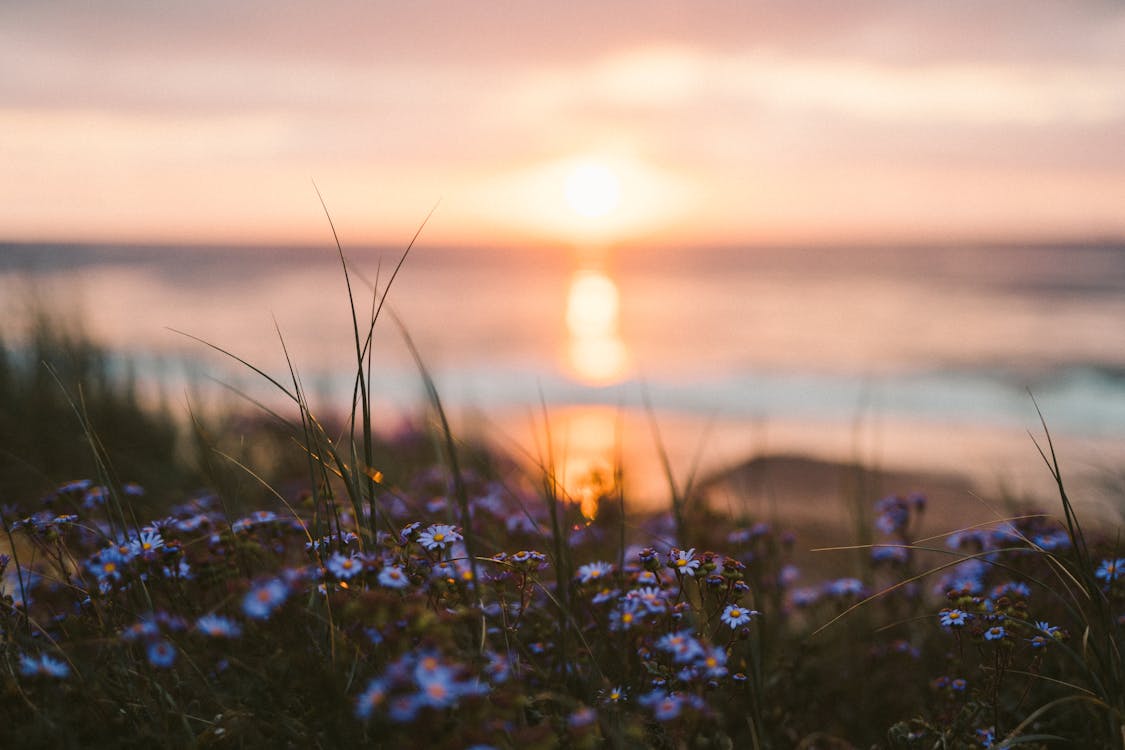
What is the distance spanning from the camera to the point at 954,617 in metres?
2.01

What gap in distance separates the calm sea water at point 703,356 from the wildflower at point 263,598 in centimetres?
64

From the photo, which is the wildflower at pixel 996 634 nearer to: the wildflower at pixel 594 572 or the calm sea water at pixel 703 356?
the calm sea water at pixel 703 356

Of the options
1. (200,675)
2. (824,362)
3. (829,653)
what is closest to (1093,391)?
(824,362)

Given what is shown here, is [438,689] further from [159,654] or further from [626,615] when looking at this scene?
[626,615]

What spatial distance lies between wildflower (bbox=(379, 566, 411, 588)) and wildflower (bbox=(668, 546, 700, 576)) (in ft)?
2.24

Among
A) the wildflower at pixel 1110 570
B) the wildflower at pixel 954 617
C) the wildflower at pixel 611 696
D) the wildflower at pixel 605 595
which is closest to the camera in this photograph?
the wildflower at pixel 611 696

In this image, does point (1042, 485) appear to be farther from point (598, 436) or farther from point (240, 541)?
point (240, 541)

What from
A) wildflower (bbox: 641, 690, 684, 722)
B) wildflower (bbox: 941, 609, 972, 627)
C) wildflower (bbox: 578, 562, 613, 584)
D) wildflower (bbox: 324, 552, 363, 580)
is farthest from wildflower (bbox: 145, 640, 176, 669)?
wildflower (bbox: 941, 609, 972, 627)

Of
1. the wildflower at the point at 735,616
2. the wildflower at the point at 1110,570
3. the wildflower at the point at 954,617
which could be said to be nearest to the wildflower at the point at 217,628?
the wildflower at the point at 735,616

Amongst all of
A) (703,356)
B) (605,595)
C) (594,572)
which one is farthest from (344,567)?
(703,356)

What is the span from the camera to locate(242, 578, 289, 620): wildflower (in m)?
1.44

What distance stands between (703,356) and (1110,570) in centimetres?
1653

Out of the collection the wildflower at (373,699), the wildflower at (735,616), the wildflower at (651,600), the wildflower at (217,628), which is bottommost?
the wildflower at (735,616)

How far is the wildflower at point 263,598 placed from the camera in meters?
1.44
